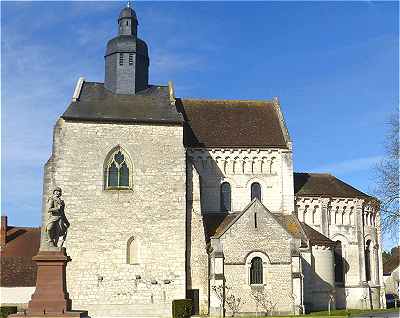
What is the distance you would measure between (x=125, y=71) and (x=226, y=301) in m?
16.0

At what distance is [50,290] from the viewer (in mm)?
16594

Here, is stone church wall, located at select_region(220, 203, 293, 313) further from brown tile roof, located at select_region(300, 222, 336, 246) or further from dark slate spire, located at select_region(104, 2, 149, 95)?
dark slate spire, located at select_region(104, 2, 149, 95)

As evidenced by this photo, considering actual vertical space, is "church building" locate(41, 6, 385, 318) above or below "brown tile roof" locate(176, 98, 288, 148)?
below

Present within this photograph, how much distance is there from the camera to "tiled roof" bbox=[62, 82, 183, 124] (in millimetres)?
32875

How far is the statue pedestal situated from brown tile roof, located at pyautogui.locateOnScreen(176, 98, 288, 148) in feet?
65.6

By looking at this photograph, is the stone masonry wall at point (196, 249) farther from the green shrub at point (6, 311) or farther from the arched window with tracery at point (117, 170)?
the green shrub at point (6, 311)

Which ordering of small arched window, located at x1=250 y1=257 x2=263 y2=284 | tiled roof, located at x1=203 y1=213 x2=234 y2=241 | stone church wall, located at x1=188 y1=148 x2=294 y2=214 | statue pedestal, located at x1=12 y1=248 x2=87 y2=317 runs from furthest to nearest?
stone church wall, located at x1=188 y1=148 x2=294 y2=214
tiled roof, located at x1=203 y1=213 x2=234 y2=241
small arched window, located at x1=250 y1=257 x2=263 y2=284
statue pedestal, located at x1=12 y1=248 x2=87 y2=317

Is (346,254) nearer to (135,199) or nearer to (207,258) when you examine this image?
(207,258)

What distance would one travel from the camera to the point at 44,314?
16.2m

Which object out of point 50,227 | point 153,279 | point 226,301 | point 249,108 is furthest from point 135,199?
point 50,227

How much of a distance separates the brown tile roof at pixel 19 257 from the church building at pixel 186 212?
1107cm

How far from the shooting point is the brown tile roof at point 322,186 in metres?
37.2

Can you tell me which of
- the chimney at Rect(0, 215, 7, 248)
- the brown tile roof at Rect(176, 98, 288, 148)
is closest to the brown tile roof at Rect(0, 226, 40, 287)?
the chimney at Rect(0, 215, 7, 248)

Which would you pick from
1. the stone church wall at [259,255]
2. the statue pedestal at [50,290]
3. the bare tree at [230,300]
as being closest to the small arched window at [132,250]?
the bare tree at [230,300]
